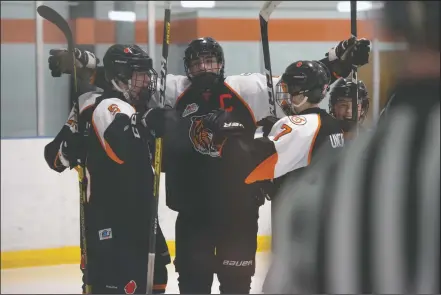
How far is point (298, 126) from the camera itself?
81.0 inches

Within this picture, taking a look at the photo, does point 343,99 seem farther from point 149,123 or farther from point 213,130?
point 149,123

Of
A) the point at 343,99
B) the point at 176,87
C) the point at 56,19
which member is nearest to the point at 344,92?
the point at 343,99

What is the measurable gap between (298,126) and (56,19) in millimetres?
876

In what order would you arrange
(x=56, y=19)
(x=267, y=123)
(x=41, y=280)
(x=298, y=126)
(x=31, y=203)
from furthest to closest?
1. (x=31, y=203)
2. (x=41, y=280)
3. (x=56, y=19)
4. (x=267, y=123)
5. (x=298, y=126)

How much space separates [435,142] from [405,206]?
7 centimetres

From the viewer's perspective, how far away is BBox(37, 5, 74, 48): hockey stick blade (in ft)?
7.57

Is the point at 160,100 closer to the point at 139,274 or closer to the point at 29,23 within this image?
the point at 139,274

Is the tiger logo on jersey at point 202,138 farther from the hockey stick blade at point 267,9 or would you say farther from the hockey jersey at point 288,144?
the hockey stick blade at point 267,9

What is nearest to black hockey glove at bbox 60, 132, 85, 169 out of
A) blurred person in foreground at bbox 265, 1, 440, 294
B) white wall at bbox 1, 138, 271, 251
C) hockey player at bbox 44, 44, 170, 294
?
hockey player at bbox 44, 44, 170, 294

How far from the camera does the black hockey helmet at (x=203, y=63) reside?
2.19m

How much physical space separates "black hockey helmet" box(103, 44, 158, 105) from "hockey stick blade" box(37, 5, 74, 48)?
14 centimetres

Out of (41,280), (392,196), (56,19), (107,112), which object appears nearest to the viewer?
(392,196)

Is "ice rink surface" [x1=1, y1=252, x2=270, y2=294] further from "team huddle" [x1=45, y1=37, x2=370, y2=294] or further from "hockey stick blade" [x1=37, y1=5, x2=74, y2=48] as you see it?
"hockey stick blade" [x1=37, y1=5, x2=74, y2=48]

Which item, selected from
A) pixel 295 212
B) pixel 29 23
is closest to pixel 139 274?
pixel 29 23
